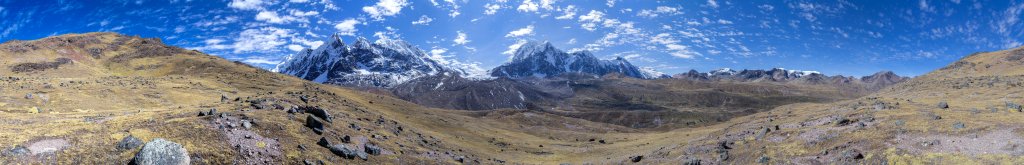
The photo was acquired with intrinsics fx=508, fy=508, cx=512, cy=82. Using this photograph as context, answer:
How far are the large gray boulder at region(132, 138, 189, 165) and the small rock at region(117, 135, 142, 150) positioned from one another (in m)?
2.11

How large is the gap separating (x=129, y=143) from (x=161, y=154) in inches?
144

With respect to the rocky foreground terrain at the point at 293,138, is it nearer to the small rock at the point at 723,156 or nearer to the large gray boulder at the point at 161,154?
the large gray boulder at the point at 161,154

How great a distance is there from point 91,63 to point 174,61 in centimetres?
2080

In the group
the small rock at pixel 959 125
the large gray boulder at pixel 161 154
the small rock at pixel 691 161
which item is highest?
the small rock at pixel 959 125

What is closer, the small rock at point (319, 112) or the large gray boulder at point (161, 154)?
the large gray boulder at point (161, 154)

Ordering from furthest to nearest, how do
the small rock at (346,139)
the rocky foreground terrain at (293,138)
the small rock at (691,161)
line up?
the small rock at (346,139) < the small rock at (691,161) < the rocky foreground terrain at (293,138)

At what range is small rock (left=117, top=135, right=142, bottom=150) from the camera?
104 feet

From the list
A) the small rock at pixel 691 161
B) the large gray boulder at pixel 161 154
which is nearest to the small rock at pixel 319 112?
the large gray boulder at pixel 161 154

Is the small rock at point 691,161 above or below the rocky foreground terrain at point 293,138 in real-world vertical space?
below

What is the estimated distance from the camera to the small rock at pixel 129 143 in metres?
31.6

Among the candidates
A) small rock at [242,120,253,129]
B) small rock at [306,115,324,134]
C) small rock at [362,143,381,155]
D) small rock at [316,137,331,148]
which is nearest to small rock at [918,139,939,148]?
small rock at [362,143,381,155]

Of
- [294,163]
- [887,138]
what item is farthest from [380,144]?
[887,138]

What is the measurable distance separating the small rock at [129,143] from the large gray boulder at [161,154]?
211cm

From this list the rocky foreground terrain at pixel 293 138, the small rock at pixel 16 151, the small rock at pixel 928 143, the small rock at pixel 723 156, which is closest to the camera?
the small rock at pixel 16 151
